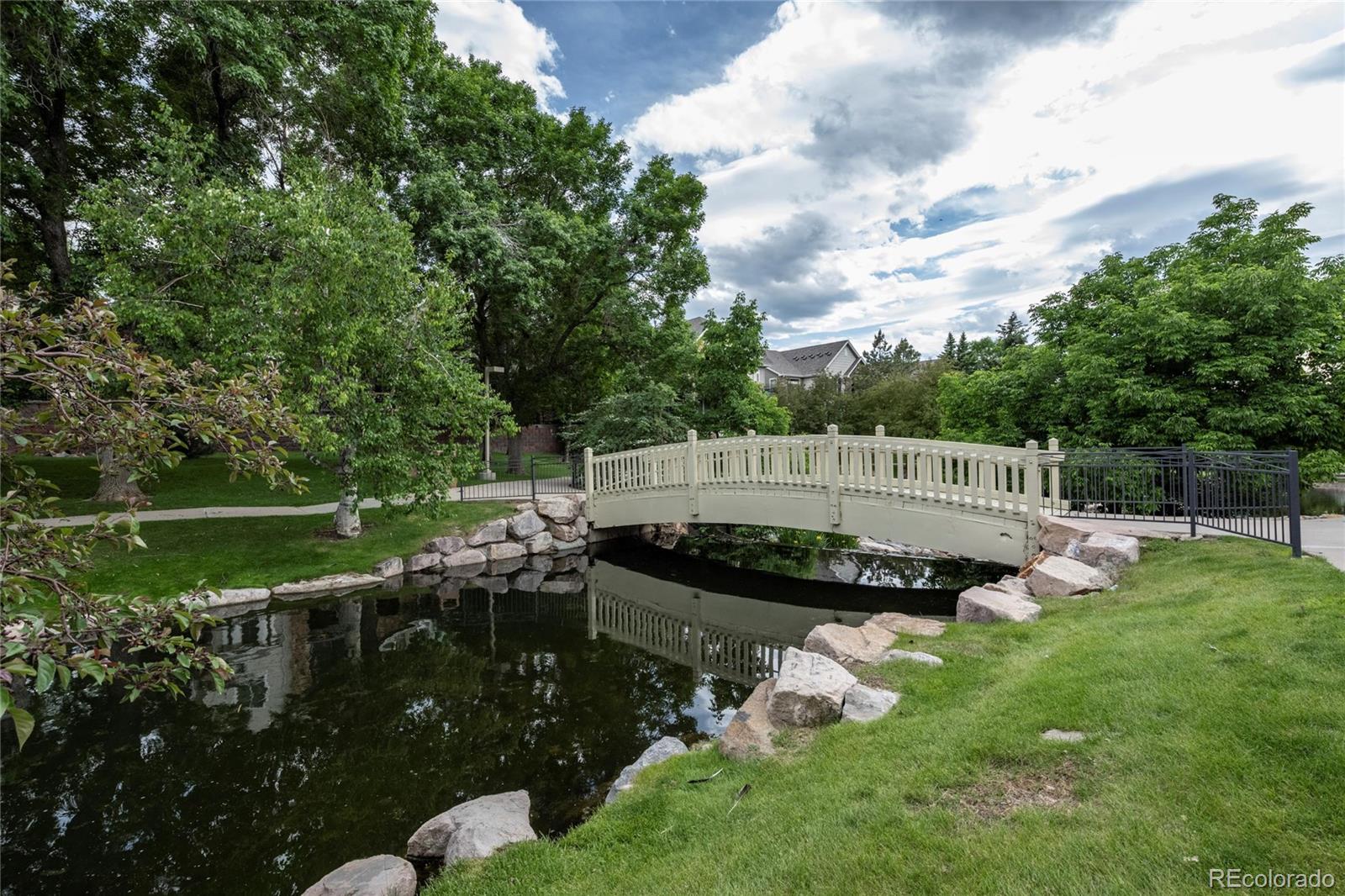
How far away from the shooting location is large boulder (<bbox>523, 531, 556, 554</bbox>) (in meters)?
11.1

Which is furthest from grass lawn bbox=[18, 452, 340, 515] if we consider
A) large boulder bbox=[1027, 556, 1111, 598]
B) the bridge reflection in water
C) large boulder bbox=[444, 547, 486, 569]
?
large boulder bbox=[1027, 556, 1111, 598]

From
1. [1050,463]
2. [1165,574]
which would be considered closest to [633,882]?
[1165,574]

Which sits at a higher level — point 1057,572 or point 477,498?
point 477,498

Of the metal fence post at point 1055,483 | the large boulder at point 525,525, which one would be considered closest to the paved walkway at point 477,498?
the metal fence post at point 1055,483

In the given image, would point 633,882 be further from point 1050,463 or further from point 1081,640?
point 1050,463

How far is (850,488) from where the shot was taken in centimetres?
840

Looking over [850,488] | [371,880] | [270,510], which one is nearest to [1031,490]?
[850,488]

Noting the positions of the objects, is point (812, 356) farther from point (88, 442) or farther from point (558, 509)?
point (88, 442)

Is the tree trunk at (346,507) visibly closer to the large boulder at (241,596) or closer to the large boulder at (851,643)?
the large boulder at (241,596)

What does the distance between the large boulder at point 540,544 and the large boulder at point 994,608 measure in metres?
7.69

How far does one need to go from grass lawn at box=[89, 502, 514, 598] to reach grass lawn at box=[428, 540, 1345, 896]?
757 centimetres

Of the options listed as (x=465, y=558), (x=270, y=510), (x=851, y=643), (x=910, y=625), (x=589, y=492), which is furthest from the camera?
(x=589, y=492)

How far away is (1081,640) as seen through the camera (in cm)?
404

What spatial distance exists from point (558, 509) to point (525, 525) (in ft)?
2.46
